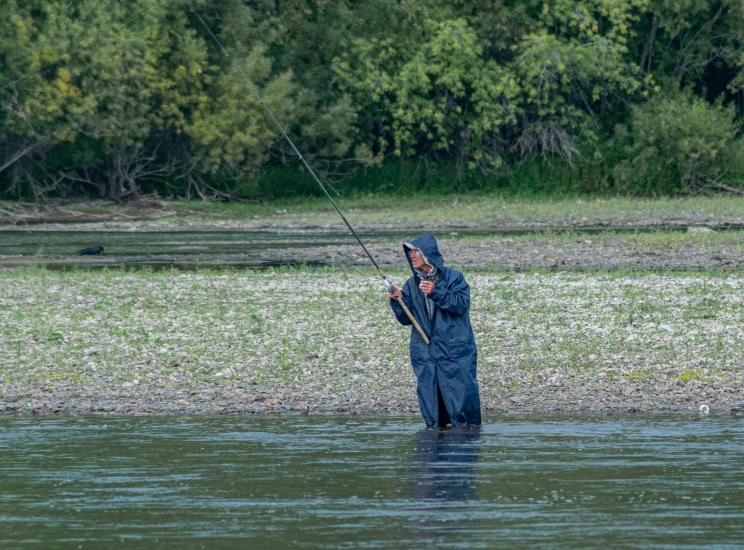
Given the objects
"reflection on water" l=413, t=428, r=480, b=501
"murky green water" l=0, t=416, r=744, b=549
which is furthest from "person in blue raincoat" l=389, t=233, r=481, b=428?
"murky green water" l=0, t=416, r=744, b=549

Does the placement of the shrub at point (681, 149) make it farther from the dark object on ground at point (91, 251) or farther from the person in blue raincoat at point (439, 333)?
the person in blue raincoat at point (439, 333)

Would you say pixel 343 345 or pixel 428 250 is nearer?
pixel 428 250

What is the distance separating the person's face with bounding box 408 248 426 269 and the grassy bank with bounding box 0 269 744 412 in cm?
207

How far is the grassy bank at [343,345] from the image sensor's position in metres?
10.9

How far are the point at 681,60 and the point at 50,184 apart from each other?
1946 cm

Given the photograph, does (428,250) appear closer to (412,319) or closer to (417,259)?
(417,259)

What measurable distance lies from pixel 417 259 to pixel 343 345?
3.91m

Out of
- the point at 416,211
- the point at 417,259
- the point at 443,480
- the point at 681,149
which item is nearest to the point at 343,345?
the point at 417,259

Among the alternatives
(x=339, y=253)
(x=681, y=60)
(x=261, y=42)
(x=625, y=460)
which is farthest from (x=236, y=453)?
(x=681, y=60)

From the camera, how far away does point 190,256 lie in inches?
922

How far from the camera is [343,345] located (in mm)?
12555

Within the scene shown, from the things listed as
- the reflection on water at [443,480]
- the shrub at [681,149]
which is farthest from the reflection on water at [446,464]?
the shrub at [681,149]

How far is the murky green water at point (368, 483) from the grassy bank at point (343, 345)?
0.71 meters

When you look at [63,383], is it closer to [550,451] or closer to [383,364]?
[383,364]
